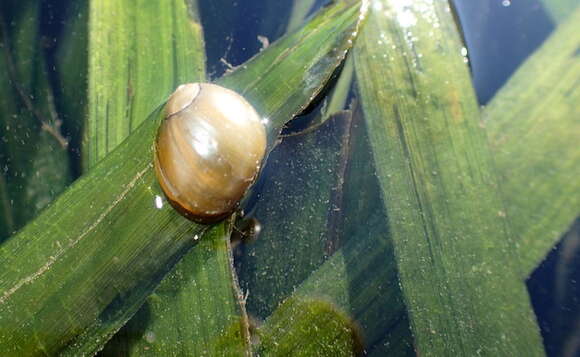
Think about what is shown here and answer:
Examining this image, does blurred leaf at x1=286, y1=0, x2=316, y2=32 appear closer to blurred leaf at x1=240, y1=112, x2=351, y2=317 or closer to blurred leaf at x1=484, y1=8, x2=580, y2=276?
blurred leaf at x1=240, y1=112, x2=351, y2=317

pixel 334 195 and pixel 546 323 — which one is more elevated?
pixel 334 195

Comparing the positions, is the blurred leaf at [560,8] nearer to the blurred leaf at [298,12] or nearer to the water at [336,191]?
the water at [336,191]

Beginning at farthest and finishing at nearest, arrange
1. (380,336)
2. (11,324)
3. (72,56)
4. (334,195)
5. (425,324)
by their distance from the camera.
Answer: (72,56)
(334,195)
(380,336)
(425,324)
(11,324)

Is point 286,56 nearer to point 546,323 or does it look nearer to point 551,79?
point 551,79

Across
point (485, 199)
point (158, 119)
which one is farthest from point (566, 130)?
point (158, 119)

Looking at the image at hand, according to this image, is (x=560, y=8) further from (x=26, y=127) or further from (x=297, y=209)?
(x=26, y=127)

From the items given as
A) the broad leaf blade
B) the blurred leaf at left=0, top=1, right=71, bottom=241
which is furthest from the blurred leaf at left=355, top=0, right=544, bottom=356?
the blurred leaf at left=0, top=1, right=71, bottom=241
